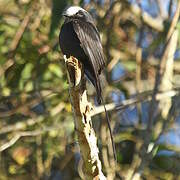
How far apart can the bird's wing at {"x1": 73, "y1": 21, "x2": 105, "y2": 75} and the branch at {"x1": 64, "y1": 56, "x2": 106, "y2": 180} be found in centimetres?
50

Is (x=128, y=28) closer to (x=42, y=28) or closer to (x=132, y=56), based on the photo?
(x=132, y=56)

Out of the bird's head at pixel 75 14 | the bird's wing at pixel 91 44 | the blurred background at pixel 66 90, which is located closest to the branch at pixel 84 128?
the bird's wing at pixel 91 44

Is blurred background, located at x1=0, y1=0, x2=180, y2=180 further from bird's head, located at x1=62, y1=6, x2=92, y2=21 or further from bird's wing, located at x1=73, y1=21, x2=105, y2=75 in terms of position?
bird's wing, located at x1=73, y1=21, x2=105, y2=75

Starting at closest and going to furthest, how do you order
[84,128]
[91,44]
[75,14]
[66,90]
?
[84,128]
[91,44]
[75,14]
[66,90]

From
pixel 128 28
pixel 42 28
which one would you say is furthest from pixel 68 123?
pixel 128 28

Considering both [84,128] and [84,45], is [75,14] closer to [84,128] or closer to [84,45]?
[84,45]

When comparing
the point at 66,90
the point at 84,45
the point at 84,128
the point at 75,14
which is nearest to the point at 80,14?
the point at 75,14

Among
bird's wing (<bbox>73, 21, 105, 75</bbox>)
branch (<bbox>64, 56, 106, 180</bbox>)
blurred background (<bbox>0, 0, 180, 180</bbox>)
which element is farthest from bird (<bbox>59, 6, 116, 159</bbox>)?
blurred background (<bbox>0, 0, 180, 180</bbox>)

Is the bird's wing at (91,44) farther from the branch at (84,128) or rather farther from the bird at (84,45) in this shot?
the branch at (84,128)

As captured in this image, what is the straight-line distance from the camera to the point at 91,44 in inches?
158

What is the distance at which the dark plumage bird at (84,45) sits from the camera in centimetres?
399

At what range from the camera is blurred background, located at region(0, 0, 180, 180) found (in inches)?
214

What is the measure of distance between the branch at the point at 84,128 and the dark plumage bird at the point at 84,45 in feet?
1.68

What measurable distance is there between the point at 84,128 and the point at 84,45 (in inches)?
31.9
